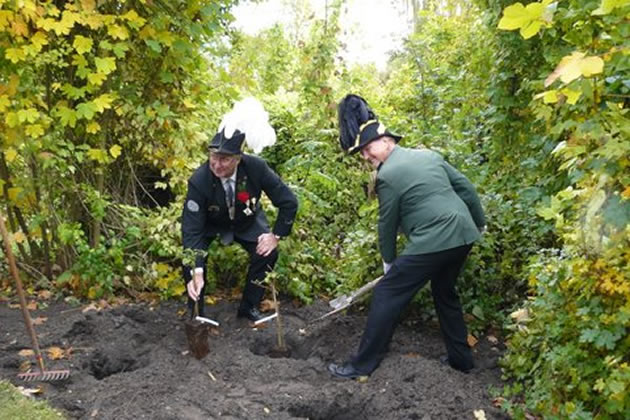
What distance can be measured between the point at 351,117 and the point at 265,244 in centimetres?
144

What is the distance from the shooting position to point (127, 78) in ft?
17.1

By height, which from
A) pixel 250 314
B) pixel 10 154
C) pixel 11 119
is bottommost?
pixel 250 314

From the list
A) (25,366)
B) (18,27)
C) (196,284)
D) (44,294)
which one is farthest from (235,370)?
(18,27)

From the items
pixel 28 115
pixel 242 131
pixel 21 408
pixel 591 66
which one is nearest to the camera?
pixel 591 66

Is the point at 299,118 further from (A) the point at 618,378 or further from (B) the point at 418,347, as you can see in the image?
(A) the point at 618,378

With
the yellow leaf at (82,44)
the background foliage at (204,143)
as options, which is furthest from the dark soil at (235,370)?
the yellow leaf at (82,44)

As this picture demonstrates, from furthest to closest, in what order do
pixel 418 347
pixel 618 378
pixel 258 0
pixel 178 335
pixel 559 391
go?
pixel 258 0, pixel 178 335, pixel 418 347, pixel 559 391, pixel 618 378

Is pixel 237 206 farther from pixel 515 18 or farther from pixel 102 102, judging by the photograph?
pixel 515 18

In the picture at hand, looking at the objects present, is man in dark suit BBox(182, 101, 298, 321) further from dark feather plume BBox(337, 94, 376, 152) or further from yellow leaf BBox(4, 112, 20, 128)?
yellow leaf BBox(4, 112, 20, 128)

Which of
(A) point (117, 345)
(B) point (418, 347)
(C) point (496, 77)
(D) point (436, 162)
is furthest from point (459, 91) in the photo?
(A) point (117, 345)

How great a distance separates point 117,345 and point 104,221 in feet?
5.42

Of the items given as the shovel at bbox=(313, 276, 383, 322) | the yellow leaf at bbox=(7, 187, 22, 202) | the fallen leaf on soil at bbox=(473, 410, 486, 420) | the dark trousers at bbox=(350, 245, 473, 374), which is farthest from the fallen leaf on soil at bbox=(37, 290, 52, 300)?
the fallen leaf on soil at bbox=(473, 410, 486, 420)

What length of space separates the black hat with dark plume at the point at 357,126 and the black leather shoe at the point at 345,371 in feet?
4.75

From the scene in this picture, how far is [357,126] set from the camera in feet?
12.6
